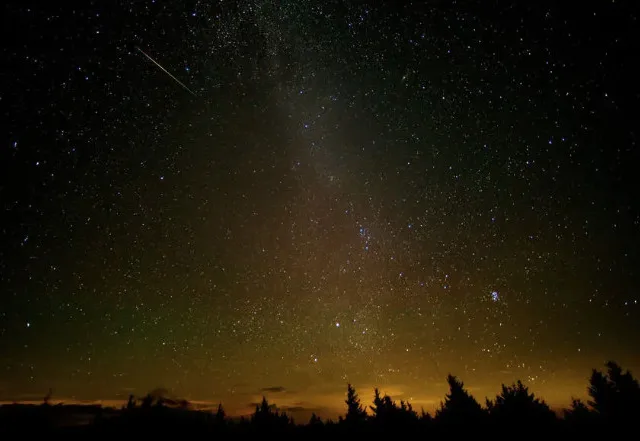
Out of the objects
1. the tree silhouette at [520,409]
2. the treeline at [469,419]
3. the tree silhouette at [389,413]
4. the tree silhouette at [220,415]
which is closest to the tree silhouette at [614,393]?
the treeline at [469,419]

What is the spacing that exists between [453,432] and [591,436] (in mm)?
8765

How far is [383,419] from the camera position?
30172 mm

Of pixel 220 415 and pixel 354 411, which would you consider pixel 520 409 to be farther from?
pixel 220 415

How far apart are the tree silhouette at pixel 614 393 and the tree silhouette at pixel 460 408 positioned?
1112 cm

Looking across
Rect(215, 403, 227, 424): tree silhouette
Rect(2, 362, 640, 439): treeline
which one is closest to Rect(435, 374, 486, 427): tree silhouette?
Rect(2, 362, 640, 439): treeline

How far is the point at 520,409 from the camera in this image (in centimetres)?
2208

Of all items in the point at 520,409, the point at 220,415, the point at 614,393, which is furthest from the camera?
the point at 220,415

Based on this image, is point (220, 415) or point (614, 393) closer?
point (614, 393)

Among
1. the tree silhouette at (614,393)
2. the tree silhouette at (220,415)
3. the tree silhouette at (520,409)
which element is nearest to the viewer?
the tree silhouette at (520,409)

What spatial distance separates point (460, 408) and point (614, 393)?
609 inches

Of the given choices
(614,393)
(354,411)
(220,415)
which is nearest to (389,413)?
(354,411)

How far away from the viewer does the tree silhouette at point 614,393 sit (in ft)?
87.7

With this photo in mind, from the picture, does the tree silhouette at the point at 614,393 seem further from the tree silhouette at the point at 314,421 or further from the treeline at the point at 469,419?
the tree silhouette at the point at 314,421

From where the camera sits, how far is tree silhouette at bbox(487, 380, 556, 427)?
21500 millimetres
